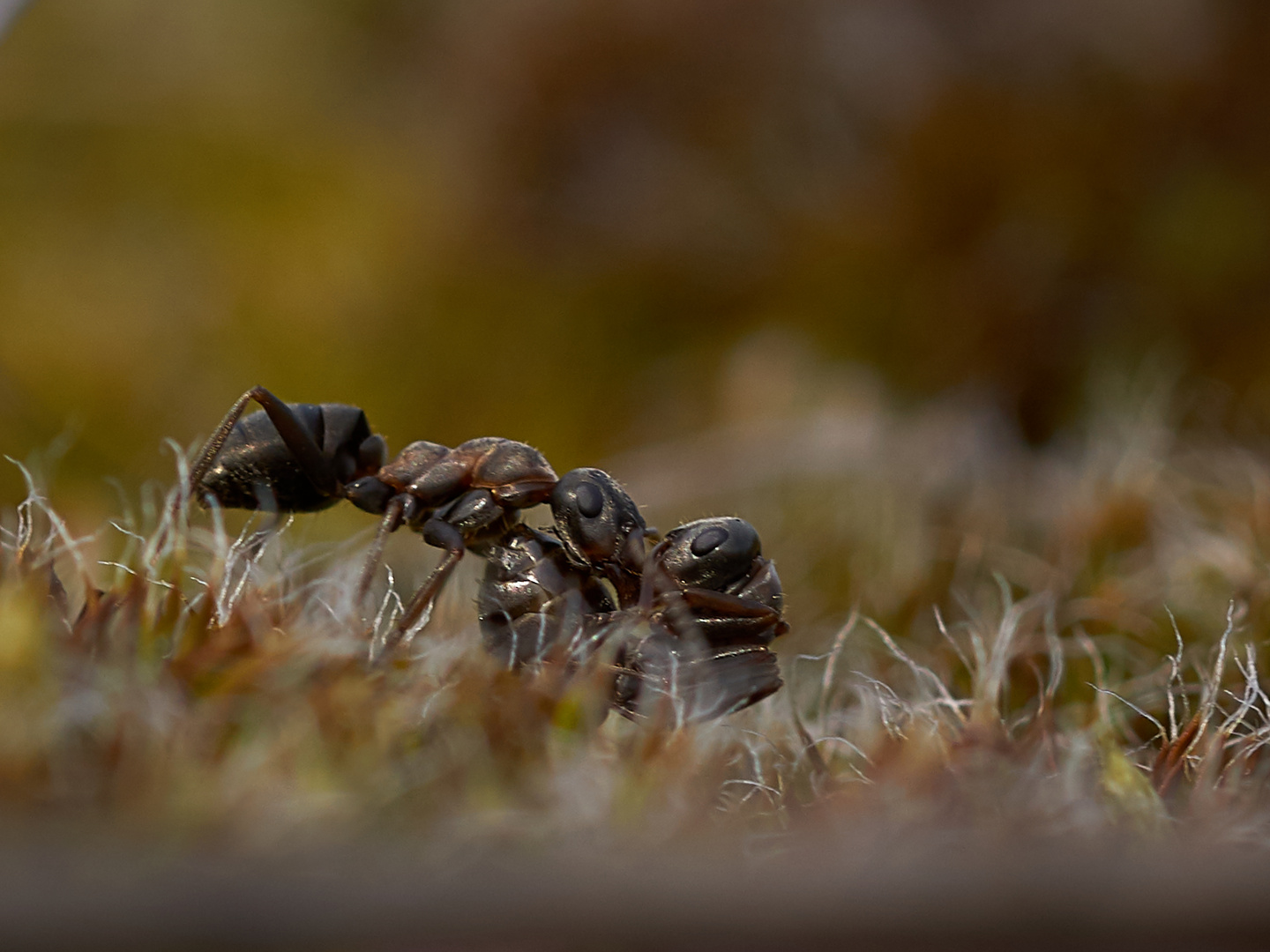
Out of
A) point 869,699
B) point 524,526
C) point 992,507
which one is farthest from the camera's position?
point 992,507

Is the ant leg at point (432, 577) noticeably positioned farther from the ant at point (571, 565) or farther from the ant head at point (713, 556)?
the ant head at point (713, 556)

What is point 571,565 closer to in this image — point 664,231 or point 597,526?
point 597,526

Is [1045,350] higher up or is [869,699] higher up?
[1045,350]

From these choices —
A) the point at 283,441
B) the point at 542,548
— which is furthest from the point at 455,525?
the point at 283,441

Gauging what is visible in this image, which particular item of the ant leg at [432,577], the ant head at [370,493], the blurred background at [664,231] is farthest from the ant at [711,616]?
the blurred background at [664,231]

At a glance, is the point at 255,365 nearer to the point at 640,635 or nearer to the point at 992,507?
the point at 992,507

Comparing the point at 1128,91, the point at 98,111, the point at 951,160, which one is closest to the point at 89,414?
the point at 98,111

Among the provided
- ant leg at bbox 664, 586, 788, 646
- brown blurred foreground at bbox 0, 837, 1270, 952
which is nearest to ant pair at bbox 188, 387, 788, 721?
ant leg at bbox 664, 586, 788, 646
